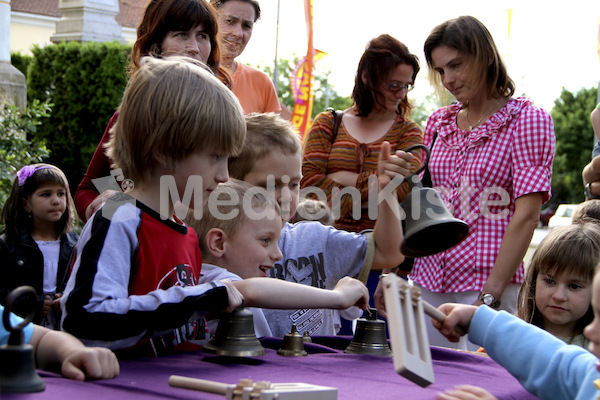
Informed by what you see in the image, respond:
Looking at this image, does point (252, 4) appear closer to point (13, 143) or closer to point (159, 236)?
point (159, 236)

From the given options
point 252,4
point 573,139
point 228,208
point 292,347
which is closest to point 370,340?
point 292,347

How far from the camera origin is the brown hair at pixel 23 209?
5207 millimetres

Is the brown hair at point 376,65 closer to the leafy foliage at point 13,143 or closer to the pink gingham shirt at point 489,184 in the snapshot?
the pink gingham shirt at point 489,184

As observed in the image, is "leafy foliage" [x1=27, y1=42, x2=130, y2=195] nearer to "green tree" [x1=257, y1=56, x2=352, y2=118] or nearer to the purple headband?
the purple headband

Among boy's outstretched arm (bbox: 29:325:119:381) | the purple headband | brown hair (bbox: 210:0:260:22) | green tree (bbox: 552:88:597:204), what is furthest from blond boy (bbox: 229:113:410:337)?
green tree (bbox: 552:88:597:204)

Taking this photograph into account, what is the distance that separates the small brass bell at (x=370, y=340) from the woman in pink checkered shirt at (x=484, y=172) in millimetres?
1199

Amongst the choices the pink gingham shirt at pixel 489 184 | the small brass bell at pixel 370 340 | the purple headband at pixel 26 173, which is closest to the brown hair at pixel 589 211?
the pink gingham shirt at pixel 489 184

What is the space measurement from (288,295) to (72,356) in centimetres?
66

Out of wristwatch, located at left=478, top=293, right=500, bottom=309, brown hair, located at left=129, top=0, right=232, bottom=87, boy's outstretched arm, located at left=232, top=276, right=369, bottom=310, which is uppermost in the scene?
brown hair, located at left=129, top=0, right=232, bottom=87

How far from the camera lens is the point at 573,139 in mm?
42469

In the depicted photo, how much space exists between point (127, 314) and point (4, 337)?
1.00 ft

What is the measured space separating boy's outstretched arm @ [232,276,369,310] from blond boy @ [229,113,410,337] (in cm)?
52

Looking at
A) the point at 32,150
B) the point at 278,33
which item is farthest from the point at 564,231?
the point at 278,33

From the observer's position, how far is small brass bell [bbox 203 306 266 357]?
6.06 feet
